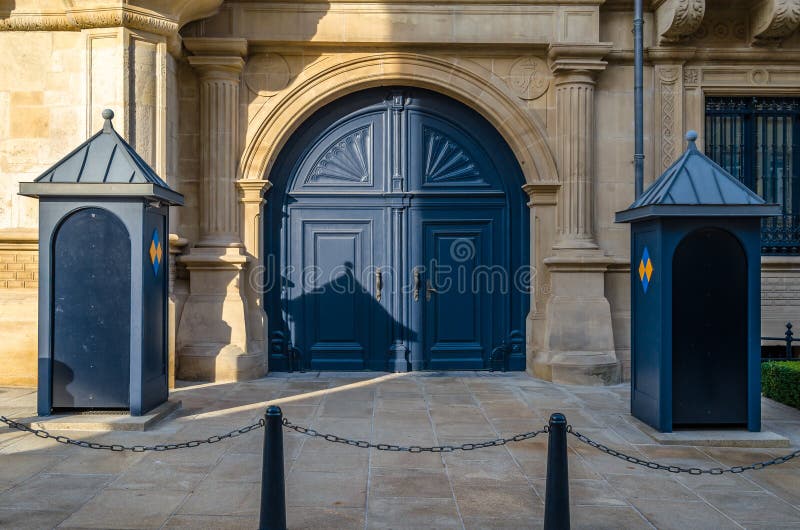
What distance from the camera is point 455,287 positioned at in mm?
10266

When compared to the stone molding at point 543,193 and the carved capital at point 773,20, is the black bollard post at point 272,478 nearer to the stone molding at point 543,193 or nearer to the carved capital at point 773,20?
the stone molding at point 543,193

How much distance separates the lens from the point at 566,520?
3959 mm

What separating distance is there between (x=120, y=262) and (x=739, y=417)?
5884 mm

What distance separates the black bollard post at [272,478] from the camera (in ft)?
13.2

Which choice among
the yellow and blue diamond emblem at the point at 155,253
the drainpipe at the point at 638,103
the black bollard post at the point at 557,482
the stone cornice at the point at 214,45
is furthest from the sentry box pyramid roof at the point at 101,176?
the drainpipe at the point at 638,103

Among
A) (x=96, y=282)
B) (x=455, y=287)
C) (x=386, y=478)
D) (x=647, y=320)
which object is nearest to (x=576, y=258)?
(x=455, y=287)

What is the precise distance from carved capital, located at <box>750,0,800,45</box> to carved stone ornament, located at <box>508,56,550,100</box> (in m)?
2.82

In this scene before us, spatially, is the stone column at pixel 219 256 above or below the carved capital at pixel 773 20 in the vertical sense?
below

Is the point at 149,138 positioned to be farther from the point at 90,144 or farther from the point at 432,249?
the point at 432,249

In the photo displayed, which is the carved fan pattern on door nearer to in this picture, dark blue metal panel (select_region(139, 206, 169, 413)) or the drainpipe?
dark blue metal panel (select_region(139, 206, 169, 413))

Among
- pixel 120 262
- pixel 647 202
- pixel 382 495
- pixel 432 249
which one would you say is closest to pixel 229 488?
pixel 382 495

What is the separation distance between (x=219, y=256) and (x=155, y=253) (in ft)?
7.48

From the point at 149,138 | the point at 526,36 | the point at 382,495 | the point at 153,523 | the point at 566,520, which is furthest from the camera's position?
the point at 526,36

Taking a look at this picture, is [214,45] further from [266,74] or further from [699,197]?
[699,197]
